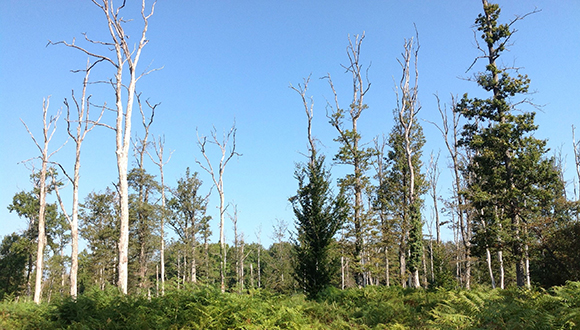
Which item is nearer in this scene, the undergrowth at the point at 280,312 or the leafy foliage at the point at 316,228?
the undergrowth at the point at 280,312

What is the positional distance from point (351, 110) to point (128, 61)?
47.1 feet

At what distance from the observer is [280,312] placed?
7668mm

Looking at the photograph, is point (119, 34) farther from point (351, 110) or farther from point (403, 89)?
point (403, 89)

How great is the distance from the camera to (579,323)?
489 centimetres

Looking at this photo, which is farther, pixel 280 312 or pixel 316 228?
pixel 316 228

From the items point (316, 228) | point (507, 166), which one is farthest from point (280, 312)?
point (507, 166)

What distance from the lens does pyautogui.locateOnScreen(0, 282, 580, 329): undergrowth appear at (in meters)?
5.93

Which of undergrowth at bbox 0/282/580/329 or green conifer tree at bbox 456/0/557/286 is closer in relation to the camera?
undergrowth at bbox 0/282/580/329

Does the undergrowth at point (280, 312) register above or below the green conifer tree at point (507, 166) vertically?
below

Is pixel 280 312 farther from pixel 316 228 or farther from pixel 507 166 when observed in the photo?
pixel 507 166

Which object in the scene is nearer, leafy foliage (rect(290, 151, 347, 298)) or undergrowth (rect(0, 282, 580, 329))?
undergrowth (rect(0, 282, 580, 329))

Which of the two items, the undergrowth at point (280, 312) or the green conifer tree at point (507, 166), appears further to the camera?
the green conifer tree at point (507, 166)

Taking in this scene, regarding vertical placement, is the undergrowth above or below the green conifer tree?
below

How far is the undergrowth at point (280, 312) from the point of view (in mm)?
5934
